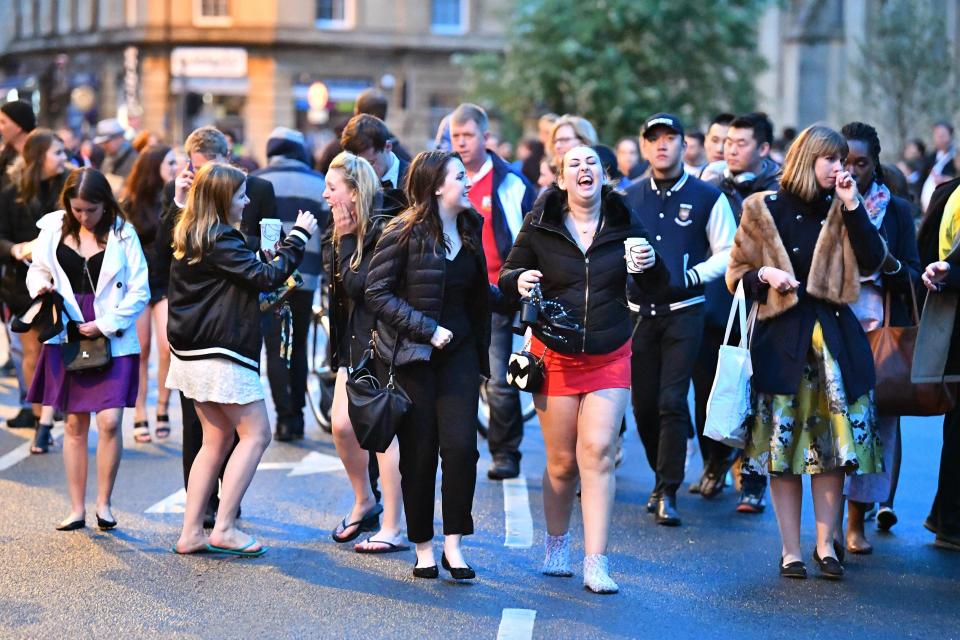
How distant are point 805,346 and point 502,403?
3186 mm

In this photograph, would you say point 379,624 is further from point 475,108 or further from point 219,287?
point 475,108

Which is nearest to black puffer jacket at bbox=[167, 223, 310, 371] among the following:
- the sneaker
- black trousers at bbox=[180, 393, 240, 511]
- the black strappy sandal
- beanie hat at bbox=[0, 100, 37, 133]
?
black trousers at bbox=[180, 393, 240, 511]

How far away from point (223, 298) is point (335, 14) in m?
47.8

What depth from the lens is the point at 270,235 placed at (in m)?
7.91

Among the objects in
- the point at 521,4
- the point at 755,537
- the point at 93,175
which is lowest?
the point at 755,537

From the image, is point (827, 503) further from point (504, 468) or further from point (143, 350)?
point (143, 350)

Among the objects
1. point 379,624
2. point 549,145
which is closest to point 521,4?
point 549,145

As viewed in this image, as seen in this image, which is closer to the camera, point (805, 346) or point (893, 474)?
point (805, 346)

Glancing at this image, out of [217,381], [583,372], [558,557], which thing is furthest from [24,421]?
[583,372]

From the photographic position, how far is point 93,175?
829 centimetres

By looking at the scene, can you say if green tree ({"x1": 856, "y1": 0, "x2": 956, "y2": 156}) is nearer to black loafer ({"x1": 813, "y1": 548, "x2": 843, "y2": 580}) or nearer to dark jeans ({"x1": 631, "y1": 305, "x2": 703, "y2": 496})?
dark jeans ({"x1": 631, "y1": 305, "x2": 703, "y2": 496})

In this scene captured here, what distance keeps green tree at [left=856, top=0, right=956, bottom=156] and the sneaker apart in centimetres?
1926

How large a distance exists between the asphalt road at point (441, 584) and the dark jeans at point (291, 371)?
189 centimetres

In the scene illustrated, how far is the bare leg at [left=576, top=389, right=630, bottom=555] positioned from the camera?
7137mm
